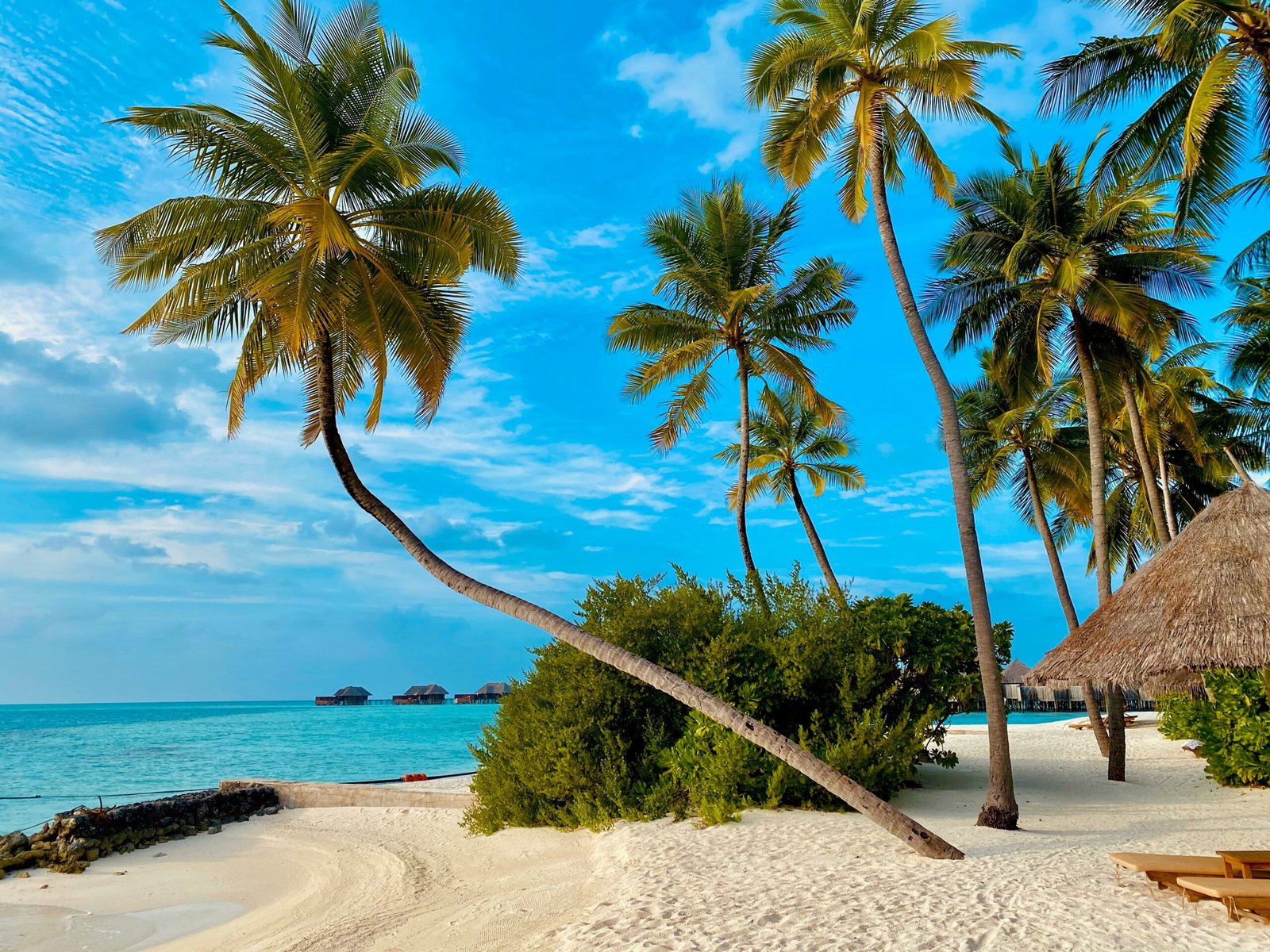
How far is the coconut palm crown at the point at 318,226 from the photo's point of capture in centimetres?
1018

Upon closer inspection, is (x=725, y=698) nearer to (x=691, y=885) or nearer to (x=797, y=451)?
(x=691, y=885)

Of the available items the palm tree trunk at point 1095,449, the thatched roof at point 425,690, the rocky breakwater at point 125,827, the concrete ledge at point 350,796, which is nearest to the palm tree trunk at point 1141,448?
the palm tree trunk at point 1095,449

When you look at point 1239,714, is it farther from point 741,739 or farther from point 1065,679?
point 741,739

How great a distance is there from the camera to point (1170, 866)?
7098 millimetres

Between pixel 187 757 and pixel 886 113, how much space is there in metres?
45.8

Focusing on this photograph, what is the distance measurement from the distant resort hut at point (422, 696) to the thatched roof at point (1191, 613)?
353 feet

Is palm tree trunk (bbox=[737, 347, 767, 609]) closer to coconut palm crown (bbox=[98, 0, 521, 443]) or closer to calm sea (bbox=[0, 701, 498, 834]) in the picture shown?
coconut palm crown (bbox=[98, 0, 521, 443])

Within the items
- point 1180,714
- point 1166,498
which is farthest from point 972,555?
point 1166,498

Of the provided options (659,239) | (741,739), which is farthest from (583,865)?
(659,239)

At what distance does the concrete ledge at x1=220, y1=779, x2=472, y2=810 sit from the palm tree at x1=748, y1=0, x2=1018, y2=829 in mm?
11338

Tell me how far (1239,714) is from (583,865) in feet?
38.7

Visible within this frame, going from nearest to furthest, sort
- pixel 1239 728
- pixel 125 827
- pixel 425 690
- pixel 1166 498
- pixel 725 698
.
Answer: pixel 725 698 < pixel 1239 728 < pixel 125 827 < pixel 1166 498 < pixel 425 690

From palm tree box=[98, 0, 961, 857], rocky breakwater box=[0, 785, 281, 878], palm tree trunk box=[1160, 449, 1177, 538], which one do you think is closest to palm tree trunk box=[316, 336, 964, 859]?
palm tree box=[98, 0, 961, 857]

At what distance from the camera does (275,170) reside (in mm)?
10617
